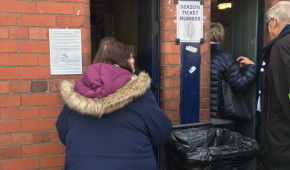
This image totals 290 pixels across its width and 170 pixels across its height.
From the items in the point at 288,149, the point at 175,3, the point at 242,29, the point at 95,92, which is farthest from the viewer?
the point at 242,29

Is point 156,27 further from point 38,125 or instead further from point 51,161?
point 51,161

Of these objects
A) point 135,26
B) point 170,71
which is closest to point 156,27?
point 170,71

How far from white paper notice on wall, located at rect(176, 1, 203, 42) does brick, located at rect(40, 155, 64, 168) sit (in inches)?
64.8

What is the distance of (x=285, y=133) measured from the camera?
1953mm

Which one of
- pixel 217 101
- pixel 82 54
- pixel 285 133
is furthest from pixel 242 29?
pixel 82 54

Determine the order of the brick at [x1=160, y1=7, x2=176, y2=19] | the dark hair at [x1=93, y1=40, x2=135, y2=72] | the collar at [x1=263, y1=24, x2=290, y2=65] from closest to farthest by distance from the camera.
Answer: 1. the dark hair at [x1=93, y1=40, x2=135, y2=72]
2. the collar at [x1=263, y1=24, x2=290, y2=65]
3. the brick at [x1=160, y1=7, x2=176, y2=19]

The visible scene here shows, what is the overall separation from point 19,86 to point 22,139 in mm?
463

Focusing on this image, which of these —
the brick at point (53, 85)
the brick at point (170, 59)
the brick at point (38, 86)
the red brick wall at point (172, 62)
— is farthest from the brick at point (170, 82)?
the brick at point (38, 86)

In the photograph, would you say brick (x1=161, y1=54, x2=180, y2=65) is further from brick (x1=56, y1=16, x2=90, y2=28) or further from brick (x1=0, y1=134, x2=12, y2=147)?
brick (x1=0, y1=134, x2=12, y2=147)

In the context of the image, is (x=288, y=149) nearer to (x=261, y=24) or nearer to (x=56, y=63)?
(x=261, y=24)

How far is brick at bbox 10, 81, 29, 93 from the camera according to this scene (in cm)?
222

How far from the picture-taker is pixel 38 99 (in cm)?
230

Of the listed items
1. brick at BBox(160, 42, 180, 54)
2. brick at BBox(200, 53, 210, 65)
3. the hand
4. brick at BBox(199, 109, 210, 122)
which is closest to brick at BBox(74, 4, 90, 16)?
brick at BBox(160, 42, 180, 54)

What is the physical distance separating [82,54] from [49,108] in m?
0.56
